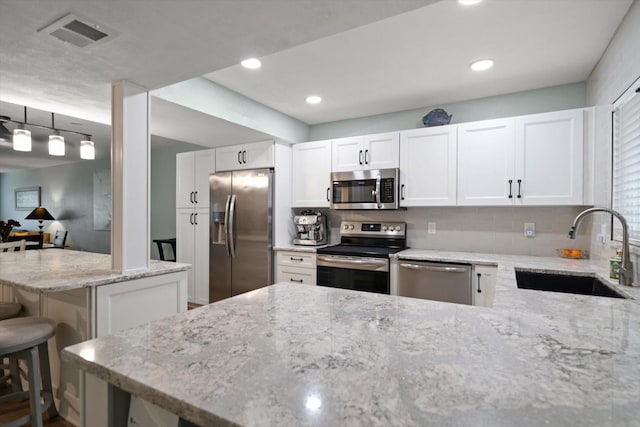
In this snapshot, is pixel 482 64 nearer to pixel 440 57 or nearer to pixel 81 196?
pixel 440 57

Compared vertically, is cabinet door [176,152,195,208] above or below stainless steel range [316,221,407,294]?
above

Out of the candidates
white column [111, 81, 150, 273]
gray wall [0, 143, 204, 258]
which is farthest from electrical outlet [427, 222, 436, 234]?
gray wall [0, 143, 204, 258]

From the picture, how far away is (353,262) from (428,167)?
1.17m

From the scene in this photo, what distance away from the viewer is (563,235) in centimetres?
287

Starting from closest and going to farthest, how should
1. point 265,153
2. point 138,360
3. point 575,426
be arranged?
1. point 575,426
2. point 138,360
3. point 265,153

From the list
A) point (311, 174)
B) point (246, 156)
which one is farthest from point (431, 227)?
point (246, 156)

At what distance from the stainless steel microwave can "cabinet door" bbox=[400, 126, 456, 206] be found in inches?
4.0

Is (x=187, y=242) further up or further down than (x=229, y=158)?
further down

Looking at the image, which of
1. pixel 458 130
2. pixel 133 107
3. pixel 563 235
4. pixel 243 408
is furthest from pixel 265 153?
pixel 243 408

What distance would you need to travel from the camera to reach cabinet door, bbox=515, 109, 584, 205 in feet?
8.46

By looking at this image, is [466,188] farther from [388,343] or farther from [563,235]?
[388,343]

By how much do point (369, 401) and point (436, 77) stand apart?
8.98ft

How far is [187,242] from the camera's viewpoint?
4.42 meters

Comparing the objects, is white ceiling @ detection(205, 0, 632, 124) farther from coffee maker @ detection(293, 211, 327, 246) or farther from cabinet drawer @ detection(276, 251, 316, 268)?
cabinet drawer @ detection(276, 251, 316, 268)
